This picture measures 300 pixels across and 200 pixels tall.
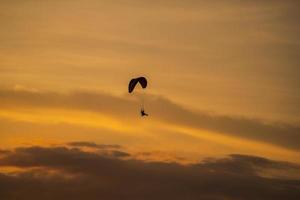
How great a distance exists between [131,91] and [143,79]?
265 cm

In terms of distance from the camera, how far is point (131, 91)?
110 metres

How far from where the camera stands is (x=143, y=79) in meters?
110
